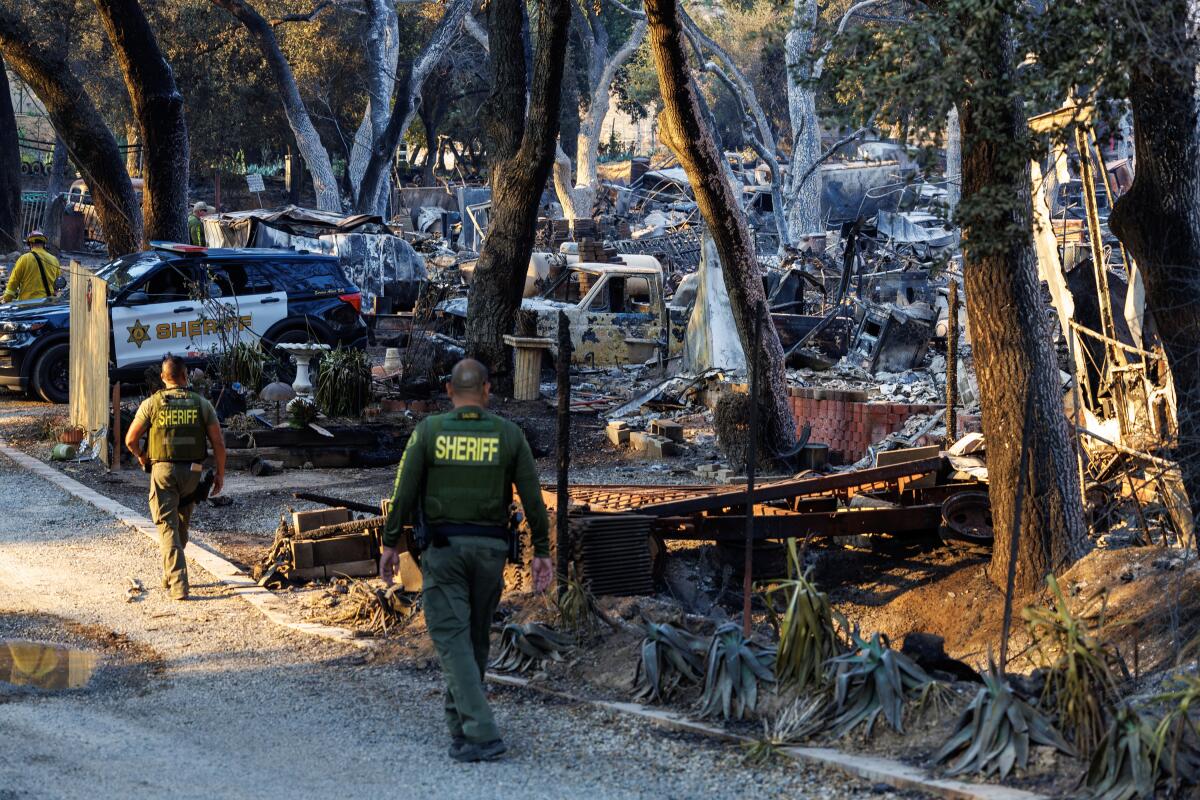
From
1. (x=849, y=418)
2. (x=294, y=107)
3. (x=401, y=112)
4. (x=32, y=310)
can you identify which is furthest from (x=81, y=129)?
(x=401, y=112)

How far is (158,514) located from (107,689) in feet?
7.24

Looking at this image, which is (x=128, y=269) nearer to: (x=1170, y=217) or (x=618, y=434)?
(x=618, y=434)

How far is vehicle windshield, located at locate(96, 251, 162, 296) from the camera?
1758 centimetres

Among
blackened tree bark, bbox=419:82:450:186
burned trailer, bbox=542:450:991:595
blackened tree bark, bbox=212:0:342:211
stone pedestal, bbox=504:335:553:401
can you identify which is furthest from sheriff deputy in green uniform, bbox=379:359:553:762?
blackened tree bark, bbox=419:82:450:186

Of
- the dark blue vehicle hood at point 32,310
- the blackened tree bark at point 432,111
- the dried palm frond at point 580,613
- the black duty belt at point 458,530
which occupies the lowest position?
the dried palm frond at point 580,613

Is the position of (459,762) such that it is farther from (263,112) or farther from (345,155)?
(345,155)

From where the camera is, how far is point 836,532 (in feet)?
31.8

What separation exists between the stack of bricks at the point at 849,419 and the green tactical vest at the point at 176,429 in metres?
7.39

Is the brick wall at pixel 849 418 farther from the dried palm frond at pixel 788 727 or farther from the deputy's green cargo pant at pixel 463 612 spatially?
the deputy's green cargo pant at pixel 463 612

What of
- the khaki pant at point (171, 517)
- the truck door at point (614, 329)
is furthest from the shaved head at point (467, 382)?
the truck door at point (614, 329)

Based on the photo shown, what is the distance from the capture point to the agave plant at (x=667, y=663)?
6.36m

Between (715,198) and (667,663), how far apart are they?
763cm

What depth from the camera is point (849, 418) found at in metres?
15.1

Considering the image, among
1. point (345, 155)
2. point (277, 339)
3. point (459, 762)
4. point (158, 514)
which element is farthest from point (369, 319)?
point (345, 155)
